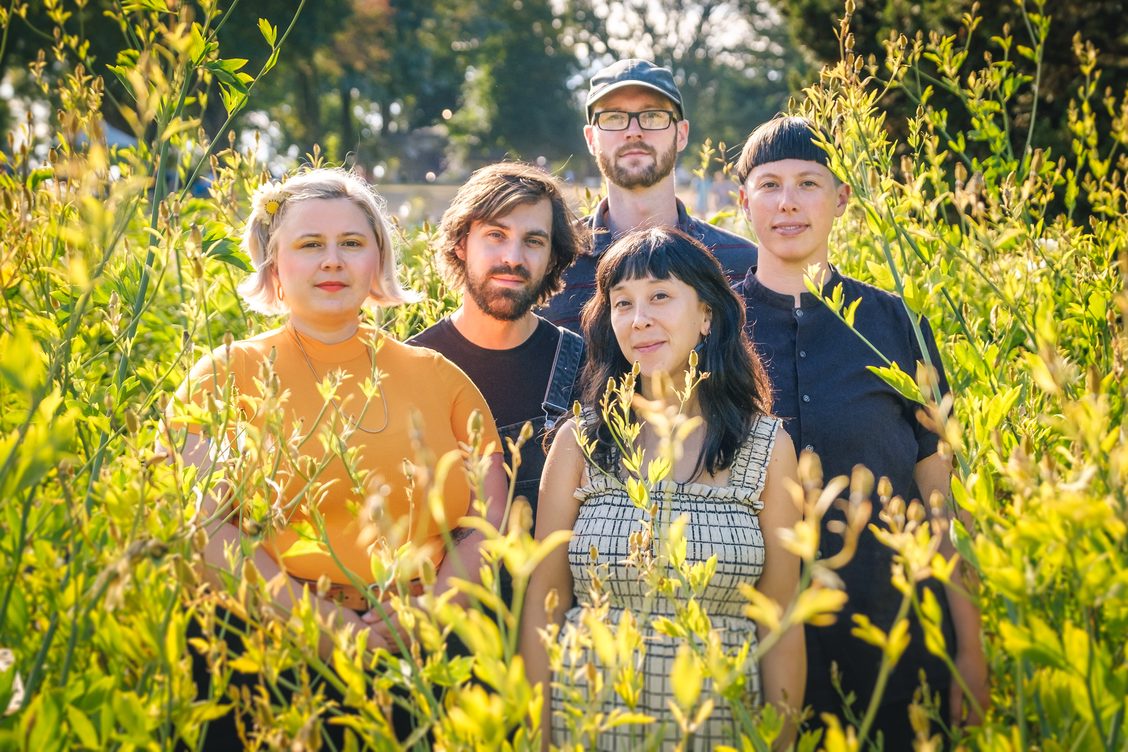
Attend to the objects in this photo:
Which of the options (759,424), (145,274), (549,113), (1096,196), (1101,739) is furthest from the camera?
(549,113)

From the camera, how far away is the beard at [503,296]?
359 cm

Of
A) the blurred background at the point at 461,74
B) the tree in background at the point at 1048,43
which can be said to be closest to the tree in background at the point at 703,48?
the blurred background at the point at 461,74

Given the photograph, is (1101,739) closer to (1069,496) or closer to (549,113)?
(1069,496)

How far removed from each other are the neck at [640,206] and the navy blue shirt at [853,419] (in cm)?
158

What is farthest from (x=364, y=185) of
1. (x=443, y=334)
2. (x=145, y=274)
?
(x=145, y=274)

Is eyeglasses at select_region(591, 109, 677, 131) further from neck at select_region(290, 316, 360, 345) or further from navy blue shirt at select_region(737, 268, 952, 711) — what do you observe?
neck at select_region(290, 316, 360, 345)

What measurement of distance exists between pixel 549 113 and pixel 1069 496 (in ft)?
171

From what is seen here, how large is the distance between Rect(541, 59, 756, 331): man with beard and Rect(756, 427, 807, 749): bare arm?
1953mm

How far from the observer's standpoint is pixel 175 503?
180 centimetres

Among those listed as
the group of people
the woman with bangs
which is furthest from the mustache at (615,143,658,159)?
the woman with bangs

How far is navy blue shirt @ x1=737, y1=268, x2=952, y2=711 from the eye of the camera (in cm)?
281

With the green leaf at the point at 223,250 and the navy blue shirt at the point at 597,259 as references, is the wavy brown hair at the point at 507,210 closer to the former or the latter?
the navy blue shirt at the point at 597,259

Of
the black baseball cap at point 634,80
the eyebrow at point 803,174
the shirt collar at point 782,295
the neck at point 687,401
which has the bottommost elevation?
the neck at point 687,401

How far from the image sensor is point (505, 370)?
3586mm
